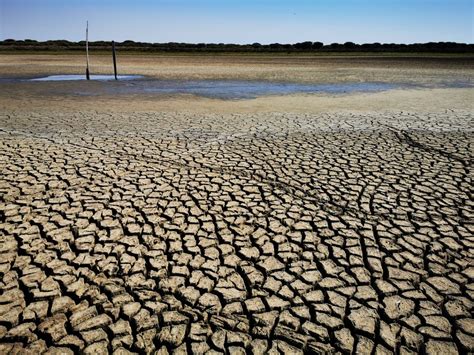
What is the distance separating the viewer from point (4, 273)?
7.68 feet

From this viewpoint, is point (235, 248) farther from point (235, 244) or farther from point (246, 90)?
point (246, 90)

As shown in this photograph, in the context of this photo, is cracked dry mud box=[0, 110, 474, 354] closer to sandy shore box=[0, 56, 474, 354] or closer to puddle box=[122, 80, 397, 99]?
sandy shore box=[0, 56, 474, 354]

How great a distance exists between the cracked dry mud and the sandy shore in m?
0.01

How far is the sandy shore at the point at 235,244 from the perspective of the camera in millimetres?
1909

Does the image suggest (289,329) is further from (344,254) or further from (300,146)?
(300,146)

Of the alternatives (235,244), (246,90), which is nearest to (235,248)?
(235,244)

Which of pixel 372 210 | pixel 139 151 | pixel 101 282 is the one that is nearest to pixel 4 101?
pixel 139 151

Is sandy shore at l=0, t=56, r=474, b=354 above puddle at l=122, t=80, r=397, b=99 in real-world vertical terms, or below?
below

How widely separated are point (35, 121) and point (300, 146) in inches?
223

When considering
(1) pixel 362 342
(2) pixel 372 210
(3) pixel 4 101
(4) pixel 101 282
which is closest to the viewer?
(1) pixel 362 342

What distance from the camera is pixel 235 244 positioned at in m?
2.75

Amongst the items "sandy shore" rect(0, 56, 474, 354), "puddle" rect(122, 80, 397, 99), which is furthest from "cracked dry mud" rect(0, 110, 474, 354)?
"puddle" rect(122, 80, 397, 99)

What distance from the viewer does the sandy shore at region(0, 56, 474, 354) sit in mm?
1909

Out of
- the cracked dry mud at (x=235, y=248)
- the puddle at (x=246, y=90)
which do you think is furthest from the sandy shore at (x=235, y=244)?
the puddle at (x=246, y=90)
